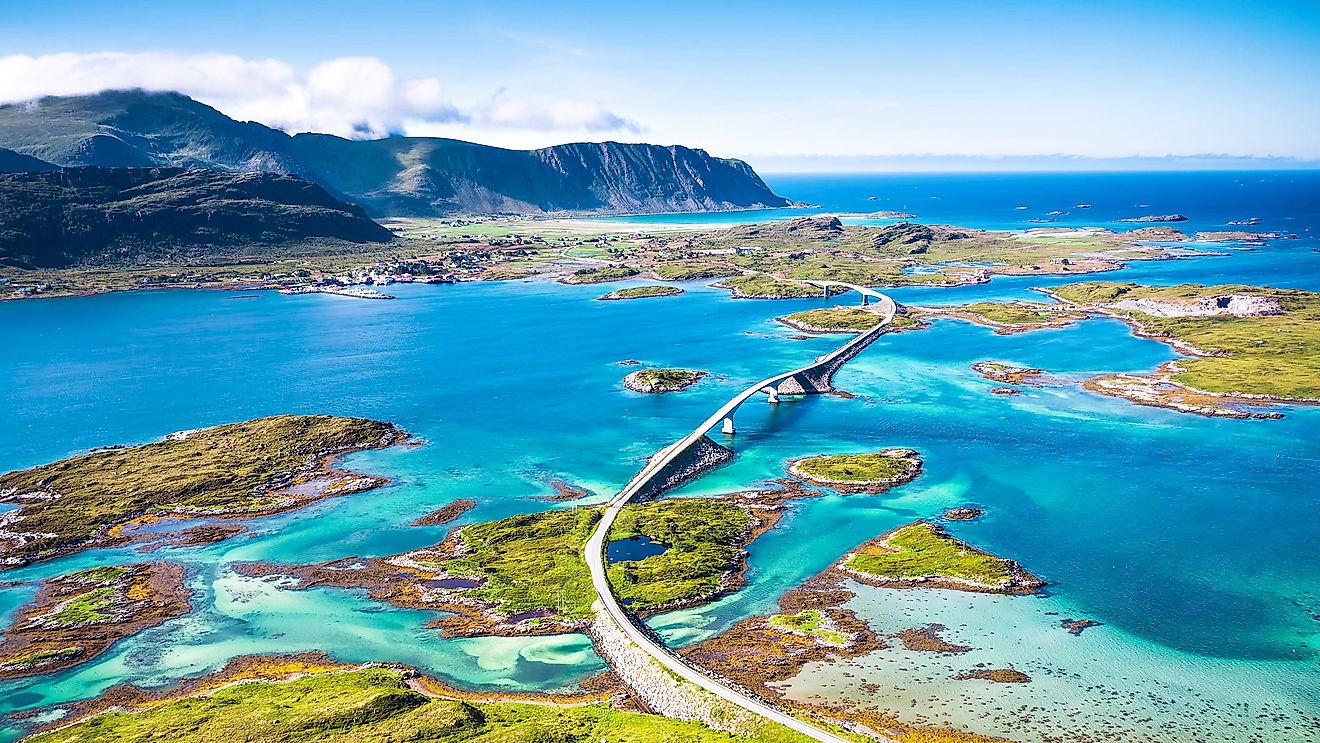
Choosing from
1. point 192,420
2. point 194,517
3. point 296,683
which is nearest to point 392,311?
point 192,420

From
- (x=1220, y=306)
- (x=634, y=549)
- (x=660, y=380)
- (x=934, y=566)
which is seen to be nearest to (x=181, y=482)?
(x=634, y=549)

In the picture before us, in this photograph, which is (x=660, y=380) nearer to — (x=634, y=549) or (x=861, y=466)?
(x=861, y=466)

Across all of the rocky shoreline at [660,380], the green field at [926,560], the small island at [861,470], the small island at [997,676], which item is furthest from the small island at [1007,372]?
the small island at [997,676]

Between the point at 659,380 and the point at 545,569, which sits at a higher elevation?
the point at 659,380

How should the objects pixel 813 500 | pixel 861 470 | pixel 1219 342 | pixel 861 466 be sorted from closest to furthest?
pixel 813 500
pixel 861 470
pixel 861 466
pixel 1219 342

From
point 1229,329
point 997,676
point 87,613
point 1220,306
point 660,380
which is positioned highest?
point 1220,306

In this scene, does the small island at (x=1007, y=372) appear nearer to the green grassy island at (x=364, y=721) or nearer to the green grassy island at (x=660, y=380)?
the green grassy island at (x=660, y=380)
